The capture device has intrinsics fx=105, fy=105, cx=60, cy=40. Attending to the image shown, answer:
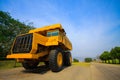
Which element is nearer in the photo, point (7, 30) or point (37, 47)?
point (37, 47)

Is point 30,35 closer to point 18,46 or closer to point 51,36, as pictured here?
point 18,46

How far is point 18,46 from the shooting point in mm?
7949

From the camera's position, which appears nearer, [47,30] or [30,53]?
[30,53]

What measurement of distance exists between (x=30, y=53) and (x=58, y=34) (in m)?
3.03

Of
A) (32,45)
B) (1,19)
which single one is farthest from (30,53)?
(1,19)

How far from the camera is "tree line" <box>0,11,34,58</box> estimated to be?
70.8 ft

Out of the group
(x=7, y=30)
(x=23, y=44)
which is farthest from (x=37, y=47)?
(x=7, y=30)

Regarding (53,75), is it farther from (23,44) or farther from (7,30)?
(7,30)

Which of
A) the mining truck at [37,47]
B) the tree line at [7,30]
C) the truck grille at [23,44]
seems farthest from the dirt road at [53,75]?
the tree line at [7,30]

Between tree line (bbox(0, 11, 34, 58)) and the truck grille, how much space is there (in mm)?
14605

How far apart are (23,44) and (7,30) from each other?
58.1 feet

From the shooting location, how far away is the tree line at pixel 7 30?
70.8 feet

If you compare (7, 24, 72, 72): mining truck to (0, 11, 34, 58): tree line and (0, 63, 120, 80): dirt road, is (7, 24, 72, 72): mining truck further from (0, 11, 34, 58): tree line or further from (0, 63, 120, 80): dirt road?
(0, 11, 34, 58): tree line

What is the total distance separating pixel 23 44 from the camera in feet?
25.4
